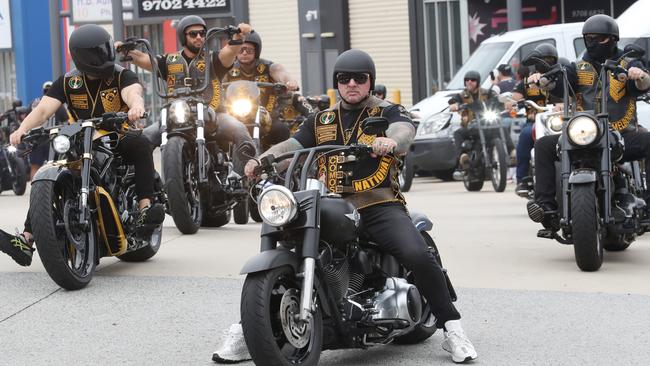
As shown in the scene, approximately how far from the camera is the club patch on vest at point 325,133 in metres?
7.24

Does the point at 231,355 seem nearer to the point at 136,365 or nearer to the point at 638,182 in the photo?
the point at 136,365

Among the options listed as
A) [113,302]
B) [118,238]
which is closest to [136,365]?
[113,302]

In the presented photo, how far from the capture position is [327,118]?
7289mm

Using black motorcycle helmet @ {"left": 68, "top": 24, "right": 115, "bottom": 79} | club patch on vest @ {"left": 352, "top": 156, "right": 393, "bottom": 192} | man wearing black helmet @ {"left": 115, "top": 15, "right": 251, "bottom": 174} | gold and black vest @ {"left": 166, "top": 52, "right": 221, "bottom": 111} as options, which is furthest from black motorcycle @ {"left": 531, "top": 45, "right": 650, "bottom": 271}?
gold and black vest @ {"left": 166, "top": 52, "right": 221, "bottom": 111}

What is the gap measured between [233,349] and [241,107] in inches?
275

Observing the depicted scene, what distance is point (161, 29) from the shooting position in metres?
38.0

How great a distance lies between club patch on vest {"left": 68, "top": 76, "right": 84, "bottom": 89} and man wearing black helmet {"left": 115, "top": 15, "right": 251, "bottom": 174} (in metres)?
2.78

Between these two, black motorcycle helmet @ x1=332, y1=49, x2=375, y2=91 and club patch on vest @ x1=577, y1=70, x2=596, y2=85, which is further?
club patch on vest @ x1=577, y1=70, x2=596, y2=85

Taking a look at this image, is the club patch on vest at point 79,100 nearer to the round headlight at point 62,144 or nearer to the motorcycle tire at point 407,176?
the round headlight at point 62,144

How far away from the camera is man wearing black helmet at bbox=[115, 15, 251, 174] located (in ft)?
42.3

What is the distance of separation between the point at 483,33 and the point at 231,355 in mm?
21697

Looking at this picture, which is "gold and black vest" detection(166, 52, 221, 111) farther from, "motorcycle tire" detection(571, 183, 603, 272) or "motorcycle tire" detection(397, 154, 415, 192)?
"motorcycle tire" detection(397, 154, 415, 192)

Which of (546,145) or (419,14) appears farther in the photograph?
(419,14)

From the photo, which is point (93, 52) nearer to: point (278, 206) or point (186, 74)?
point (186, 74)
